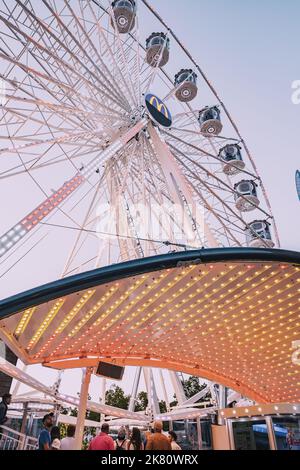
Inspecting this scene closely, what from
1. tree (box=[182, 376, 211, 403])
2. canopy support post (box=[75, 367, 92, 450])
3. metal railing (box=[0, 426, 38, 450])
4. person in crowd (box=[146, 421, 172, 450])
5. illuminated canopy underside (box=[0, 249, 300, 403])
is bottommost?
person in crowd (box=[146, 421, 172, 450])

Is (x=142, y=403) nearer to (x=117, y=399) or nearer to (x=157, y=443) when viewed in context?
(x=117, y=399)

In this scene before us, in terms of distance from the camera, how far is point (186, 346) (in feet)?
34.2

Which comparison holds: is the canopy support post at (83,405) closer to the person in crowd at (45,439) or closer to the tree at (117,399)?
the person in crowd at (45,439)

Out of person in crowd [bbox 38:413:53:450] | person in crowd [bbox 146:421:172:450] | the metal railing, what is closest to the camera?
person in crowd [bbox 146:421:172:450]

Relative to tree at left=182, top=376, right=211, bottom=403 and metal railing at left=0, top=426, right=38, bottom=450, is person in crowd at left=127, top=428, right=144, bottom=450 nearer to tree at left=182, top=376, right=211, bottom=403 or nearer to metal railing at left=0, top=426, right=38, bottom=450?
metal railing at left=0, top=426, right=38, bottom=450

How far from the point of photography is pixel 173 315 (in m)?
8.59

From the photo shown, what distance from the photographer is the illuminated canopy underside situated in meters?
6.35

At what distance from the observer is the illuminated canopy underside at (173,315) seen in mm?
6351

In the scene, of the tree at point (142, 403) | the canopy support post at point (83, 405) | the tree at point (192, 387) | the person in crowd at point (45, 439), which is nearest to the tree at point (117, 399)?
the tree at point (142, 403)

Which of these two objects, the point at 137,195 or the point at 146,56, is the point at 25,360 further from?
the point at 146,56

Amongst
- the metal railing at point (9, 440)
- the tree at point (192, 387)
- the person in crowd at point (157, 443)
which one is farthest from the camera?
the tree at point (192, 387)

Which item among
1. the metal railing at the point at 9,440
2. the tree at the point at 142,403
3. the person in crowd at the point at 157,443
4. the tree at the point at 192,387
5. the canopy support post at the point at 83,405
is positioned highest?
the tree at the point at 192,387

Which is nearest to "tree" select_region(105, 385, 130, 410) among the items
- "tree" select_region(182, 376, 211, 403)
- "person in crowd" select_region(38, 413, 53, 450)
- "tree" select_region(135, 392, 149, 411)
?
"tree" select_region(135, 392, 149, 411)
